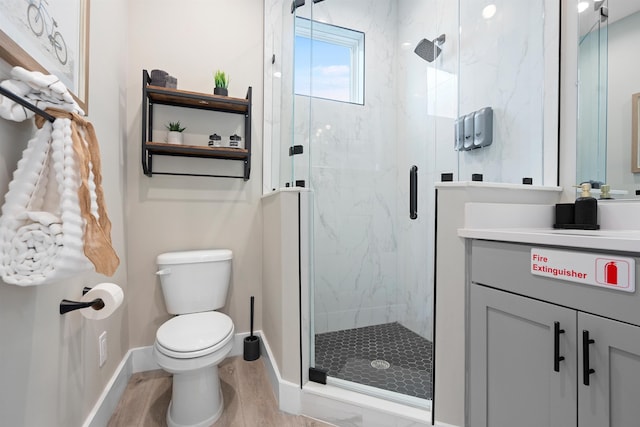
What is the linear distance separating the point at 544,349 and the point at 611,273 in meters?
0.30

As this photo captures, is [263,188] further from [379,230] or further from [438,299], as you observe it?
[438,299]

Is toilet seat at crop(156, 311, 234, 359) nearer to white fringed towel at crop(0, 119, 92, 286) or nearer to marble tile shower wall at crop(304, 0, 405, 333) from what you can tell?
white fringed towel at crop(0, 119, 92, 286)

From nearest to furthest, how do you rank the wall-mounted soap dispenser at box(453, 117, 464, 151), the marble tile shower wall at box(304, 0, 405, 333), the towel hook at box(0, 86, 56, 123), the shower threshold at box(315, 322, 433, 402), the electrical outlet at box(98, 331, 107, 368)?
the towel hook at box(0, 86, 56, 123) → the electrical outlet at box(98, 331, 107, 368) → the shower threshold at box(315, 322, 433, 402) → the wall-mounted soap dispenser at box(453, 117, 464, 151) → the marble tile shower wall at box(304, 0, 405, 333)

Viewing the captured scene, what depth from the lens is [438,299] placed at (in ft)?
3.92

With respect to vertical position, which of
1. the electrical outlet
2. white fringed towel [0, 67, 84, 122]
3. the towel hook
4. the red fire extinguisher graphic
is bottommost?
the electrical outlet

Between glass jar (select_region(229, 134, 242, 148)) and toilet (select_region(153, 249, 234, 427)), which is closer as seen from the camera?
toilet (select_region(153, 249, 234, 427))

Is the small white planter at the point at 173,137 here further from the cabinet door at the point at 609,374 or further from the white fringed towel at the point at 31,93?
the cabinet door at the point at 609,374

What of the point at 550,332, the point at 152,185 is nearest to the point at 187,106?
the point at 152,185

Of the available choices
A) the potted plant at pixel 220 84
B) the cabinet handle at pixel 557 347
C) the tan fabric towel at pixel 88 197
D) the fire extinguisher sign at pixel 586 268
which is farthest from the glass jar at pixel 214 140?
the cabinet handle at pixel 557 347

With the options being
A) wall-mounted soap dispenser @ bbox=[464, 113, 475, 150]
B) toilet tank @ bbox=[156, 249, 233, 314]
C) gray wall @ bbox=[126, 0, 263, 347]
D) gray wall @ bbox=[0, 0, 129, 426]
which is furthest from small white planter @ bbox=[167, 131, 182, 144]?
wall-mounted soap dispenser @ bbox=[464, 113, 475, 150]

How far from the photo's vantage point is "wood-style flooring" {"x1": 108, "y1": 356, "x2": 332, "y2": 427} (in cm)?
142

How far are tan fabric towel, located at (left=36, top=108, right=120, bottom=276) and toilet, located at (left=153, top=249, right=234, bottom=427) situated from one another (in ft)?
2.11

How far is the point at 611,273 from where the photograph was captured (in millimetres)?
730

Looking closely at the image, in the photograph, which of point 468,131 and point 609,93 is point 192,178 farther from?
point 609,93
